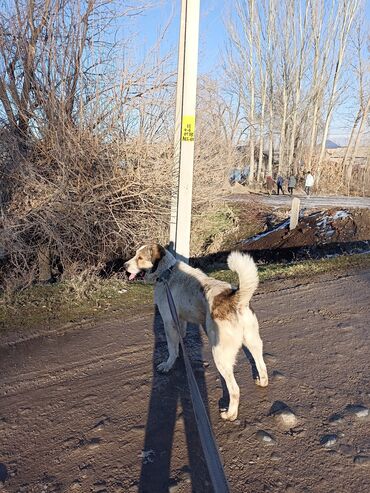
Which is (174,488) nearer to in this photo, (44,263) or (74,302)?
(74,302)

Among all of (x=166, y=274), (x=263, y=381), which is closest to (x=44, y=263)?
(x=166, y=274)

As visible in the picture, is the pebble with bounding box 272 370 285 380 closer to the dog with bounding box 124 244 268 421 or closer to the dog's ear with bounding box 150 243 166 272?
the dog with bounding box 124 244 268 421

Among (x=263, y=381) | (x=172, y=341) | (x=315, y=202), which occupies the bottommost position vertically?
(x=263, y=381)

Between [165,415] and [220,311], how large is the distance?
1000 millimetres

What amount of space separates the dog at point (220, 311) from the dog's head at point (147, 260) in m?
0.06

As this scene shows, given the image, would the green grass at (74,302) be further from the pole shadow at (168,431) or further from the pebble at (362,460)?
the pebble at (362,460)

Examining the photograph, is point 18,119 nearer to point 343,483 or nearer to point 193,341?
point 193,341

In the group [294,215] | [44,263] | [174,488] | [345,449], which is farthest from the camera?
[294,215]

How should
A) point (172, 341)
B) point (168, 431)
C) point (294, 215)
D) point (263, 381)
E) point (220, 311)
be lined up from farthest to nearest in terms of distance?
1. point (294, 215)
2. point (172, 341)
3. point (263, 381)
4. point (220, 311)
5. point (168, 431)

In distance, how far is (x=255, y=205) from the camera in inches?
750

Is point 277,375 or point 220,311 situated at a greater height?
point 220,311

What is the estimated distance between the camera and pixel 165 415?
3.12 metres

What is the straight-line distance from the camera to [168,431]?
2.93m

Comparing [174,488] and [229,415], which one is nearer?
[174,488]
